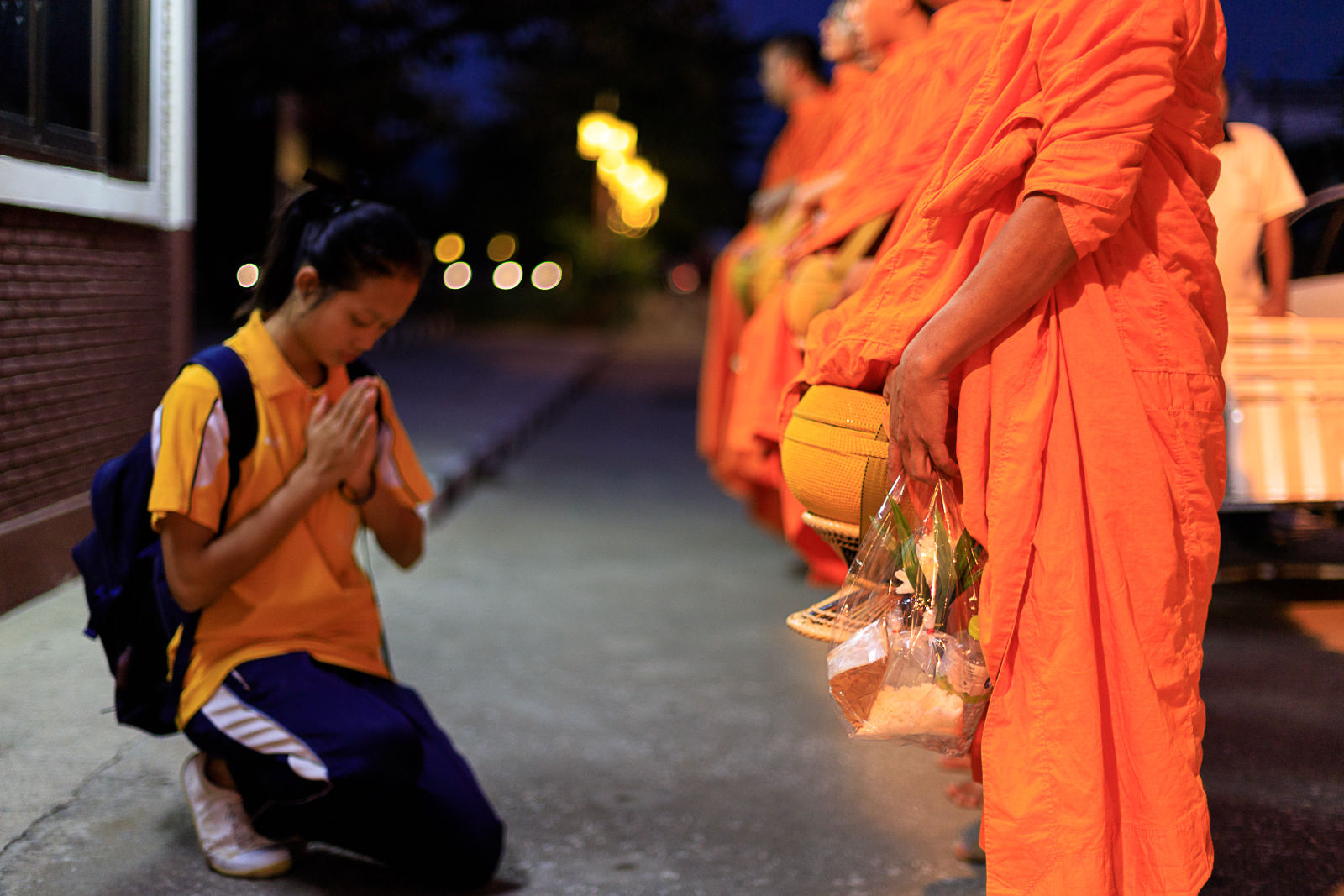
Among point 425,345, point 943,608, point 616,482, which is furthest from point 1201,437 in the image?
point 425,345

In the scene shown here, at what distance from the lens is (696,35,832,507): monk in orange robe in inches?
223

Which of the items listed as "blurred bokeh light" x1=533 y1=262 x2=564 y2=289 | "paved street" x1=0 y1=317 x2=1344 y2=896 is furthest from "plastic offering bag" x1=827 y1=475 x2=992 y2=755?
"blurred bokeh light" x1=533 y1=262 x2=564 y2=289

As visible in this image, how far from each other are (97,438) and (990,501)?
2217 mm

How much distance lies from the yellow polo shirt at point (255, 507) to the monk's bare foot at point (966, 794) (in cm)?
131

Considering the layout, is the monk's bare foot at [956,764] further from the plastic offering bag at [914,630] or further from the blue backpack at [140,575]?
the blue backpack at [140,575]

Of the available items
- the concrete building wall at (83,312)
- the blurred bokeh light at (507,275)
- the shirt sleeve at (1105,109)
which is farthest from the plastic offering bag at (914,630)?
the blurred bokeh light at (507,275)

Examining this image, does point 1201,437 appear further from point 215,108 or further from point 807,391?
point 215,108

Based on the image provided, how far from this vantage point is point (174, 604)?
2377 mm

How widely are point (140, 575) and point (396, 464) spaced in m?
0.55

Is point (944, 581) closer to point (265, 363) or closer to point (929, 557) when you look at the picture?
point (929, 557)

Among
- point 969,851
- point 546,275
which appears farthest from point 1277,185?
point 546,275

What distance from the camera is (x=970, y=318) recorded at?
5.71 ft

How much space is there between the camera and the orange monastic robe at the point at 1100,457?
1.69m

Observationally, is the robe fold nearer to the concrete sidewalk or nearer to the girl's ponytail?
the girl's ponytail
